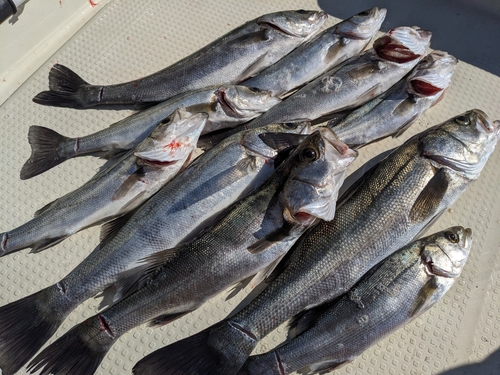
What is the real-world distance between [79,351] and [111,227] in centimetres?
82

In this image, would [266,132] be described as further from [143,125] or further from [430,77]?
[430,77]

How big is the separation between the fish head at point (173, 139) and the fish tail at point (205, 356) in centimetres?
123

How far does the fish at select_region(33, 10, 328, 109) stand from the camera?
331 centimetres

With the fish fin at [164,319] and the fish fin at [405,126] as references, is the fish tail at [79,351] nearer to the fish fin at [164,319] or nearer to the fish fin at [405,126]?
the fish fin at [164,319]

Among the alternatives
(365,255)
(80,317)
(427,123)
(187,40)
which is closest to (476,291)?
(365,255)

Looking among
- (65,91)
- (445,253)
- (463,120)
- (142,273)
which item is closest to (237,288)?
(142,273)

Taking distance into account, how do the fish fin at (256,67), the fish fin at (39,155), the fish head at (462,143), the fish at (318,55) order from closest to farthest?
the fish head at (462,143), the fish fin at (39,155), the fish at (318,55), the fish fin at (256,67)

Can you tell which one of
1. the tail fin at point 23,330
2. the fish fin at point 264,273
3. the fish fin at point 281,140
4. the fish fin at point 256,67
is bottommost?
the fish fin at point 264,273

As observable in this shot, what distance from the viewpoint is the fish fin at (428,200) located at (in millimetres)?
2504

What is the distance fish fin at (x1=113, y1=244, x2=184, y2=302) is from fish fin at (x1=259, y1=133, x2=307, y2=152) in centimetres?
93

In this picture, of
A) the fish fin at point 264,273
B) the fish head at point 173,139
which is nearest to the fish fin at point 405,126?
the fish fin at point 264,273

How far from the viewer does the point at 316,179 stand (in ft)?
7.85

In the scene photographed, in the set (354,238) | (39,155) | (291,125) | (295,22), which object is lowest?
(354,238)

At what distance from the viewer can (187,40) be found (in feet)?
12.6
